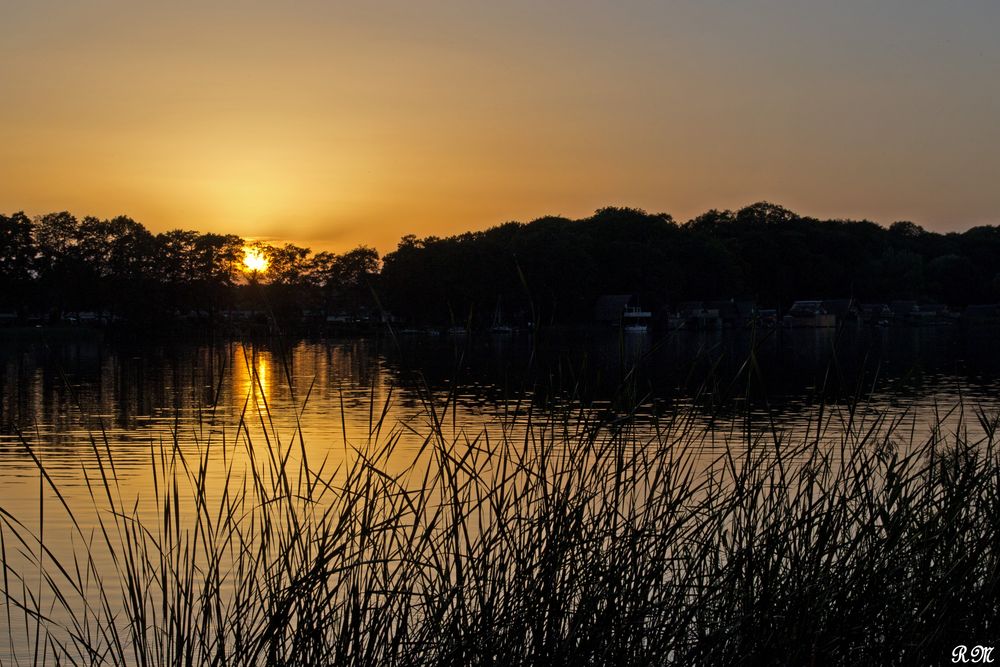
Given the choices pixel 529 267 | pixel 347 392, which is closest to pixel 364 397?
pixel 347 392

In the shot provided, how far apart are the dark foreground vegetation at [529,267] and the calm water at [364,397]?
28722 millimetres

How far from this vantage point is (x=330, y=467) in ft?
60.8

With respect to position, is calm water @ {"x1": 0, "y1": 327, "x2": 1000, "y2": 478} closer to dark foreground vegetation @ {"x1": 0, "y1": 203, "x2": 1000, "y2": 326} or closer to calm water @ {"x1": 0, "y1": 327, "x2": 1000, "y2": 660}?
calm water @ {"x1": 0, "y1": 327, "x2": 1000, "y2": 660}

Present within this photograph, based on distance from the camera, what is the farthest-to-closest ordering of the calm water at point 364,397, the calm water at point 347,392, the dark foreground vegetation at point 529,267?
the dark foreground vegetation at point 529,267
the calm water at point 347,392
the calm water at point 364,397

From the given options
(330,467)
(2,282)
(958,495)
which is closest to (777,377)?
(330,467)

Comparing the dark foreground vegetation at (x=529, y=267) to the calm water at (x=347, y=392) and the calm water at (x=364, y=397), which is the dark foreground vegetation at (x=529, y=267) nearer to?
the calm water at (x=347, y=392)

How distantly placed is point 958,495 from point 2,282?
3614 inches

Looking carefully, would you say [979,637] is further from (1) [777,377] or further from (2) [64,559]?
(1) [777,377]

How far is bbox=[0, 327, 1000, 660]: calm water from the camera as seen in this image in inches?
225

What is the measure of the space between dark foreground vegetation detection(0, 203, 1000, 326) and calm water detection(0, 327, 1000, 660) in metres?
28.7

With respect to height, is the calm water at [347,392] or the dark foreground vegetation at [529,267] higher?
the dark foreground vegetation at [529,267]

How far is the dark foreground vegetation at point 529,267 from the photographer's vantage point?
309 feet

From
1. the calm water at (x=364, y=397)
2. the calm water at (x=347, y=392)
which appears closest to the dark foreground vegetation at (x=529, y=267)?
the calm water at (x=347, y=392)

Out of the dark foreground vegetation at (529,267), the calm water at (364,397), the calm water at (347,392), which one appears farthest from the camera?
the dark foreground vegetation at (529,267)
